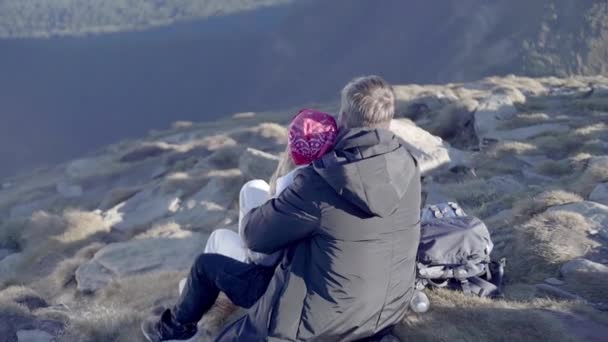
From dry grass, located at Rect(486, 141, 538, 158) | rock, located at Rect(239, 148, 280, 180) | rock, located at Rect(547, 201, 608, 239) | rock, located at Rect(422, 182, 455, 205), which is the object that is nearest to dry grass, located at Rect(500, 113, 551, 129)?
dry grass, located at Rect(486, 141, 538, 158)

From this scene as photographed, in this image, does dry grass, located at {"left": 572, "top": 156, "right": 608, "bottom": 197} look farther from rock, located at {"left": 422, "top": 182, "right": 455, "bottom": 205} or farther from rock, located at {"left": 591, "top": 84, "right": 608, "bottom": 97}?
rock, located at {"left": 591, "top": 84, "right": 608, "bottom": 97}

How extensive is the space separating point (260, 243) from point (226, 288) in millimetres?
761

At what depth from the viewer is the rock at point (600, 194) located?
262 inches

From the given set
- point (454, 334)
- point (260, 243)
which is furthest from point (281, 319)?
point (454, 334)

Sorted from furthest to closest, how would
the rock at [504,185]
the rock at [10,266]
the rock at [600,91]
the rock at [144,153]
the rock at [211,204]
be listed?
the rock at [144,153], the rock at [600,91], the rock at [211,204], the rock at [10,266], the rock at [504,185]

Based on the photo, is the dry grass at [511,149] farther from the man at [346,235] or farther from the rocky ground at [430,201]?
the man at [346,235]

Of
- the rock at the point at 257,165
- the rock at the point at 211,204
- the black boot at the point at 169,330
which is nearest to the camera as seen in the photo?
the black boot at the point at 169,330

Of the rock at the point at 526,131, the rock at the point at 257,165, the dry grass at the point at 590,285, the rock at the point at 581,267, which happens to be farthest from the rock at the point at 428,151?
the dry grass at the point at 590,285

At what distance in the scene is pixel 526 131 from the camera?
1348 cm

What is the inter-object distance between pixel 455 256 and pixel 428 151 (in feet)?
22.2

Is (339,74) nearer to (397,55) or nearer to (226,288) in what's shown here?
(397,55)

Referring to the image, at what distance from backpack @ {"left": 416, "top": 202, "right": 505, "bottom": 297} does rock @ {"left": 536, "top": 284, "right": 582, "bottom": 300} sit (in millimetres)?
356

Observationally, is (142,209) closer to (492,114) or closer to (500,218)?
(492,114)

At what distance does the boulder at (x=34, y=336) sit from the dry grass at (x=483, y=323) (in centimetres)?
310
